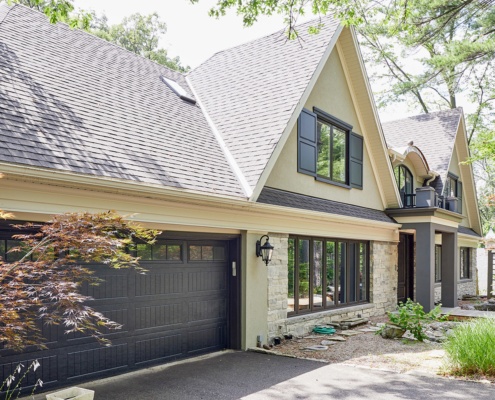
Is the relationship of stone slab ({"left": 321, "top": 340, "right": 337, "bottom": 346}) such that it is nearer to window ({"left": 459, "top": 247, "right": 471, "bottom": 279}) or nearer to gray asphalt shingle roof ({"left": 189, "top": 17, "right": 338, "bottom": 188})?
gray asphalt shingle roof ({"left": 189, "top": 17, "right": 338, "bottom": 188})

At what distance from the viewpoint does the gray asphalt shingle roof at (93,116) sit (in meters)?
6.48

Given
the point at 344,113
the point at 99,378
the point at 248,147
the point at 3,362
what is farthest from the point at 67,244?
the point at 344,113

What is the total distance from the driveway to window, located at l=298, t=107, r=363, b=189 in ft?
15.9

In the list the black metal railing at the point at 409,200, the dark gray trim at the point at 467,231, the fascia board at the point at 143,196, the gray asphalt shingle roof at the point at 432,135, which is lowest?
the dark gray trim at the point at 467,231

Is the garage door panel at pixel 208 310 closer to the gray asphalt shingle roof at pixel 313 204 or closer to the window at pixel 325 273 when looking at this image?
the window at pixel 325 273

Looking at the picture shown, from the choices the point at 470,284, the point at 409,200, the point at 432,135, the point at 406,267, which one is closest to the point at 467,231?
the point at 470,284

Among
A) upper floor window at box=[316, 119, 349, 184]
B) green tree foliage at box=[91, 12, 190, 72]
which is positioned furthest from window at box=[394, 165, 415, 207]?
green tree foliage at box=[91, 12, 190, 72]

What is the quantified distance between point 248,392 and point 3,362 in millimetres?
3054

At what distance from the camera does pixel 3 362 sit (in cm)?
569

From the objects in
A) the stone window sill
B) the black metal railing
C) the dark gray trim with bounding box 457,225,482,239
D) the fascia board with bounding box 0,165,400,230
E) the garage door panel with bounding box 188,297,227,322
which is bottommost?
the stone window sill

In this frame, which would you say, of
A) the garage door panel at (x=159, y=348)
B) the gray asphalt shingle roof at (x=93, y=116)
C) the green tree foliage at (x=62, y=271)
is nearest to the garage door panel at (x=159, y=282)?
the garage door panel at (x=159, y=348)

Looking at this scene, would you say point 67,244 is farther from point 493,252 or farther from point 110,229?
point 493,252

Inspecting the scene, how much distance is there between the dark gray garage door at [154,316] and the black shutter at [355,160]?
555 cm

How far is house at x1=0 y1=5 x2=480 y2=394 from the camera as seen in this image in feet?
21.6
